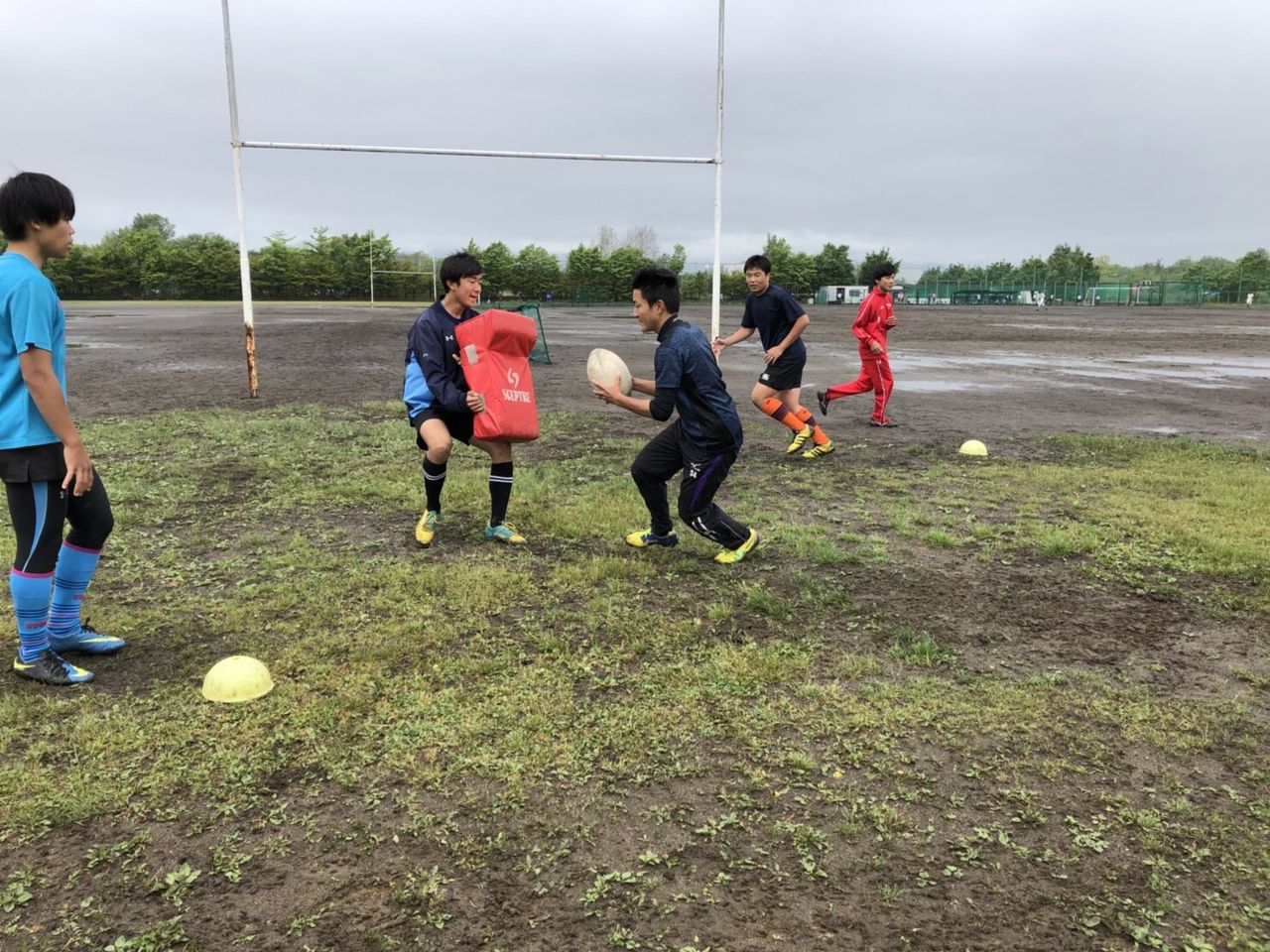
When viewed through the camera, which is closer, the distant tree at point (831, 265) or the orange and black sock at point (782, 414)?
the orange and black sock at point (782, 414)

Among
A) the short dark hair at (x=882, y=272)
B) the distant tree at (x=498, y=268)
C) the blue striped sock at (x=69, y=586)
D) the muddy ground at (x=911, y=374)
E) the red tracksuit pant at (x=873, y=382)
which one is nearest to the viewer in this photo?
the blue striped sock at (x=69, y=586)

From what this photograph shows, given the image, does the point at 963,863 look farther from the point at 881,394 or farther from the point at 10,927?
the point at 881,394

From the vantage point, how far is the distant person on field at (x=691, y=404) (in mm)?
5309

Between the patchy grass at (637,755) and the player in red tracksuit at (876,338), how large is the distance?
15.0 feet

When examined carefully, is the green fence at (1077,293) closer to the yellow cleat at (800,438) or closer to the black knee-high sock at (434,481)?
the yellow cleat at (800,438)

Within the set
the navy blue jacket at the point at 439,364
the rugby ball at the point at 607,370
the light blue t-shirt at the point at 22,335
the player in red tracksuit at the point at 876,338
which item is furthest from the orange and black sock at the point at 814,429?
the light blue t-shirt at the point at 22,335

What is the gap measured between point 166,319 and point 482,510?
35744mm

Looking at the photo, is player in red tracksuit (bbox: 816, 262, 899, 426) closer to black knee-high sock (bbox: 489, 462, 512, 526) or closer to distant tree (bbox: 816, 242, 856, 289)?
black knee-high sock (bbox: 489, 462, 512, 526)

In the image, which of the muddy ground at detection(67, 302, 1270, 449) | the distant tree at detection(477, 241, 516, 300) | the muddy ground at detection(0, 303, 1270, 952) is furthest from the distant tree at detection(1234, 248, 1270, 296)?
the muddy ground at detection(0, 303, 1270, 952)

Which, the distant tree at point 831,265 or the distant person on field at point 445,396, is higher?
the distant tree at point 831,265

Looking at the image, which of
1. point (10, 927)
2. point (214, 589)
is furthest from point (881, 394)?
point (10, 927)

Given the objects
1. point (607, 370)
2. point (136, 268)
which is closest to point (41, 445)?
point (607, 370)

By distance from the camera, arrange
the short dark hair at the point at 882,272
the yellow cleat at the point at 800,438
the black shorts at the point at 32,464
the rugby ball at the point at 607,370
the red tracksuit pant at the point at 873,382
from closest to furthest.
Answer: the black shorts at the point at 32,464
the rugby ball at the point at 607,370
the yellow cleat at the point at 800,438
the short dark hair at the point at 882,272
the red tracksuit pant at the point at 873,382

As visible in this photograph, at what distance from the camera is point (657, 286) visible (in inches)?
209
